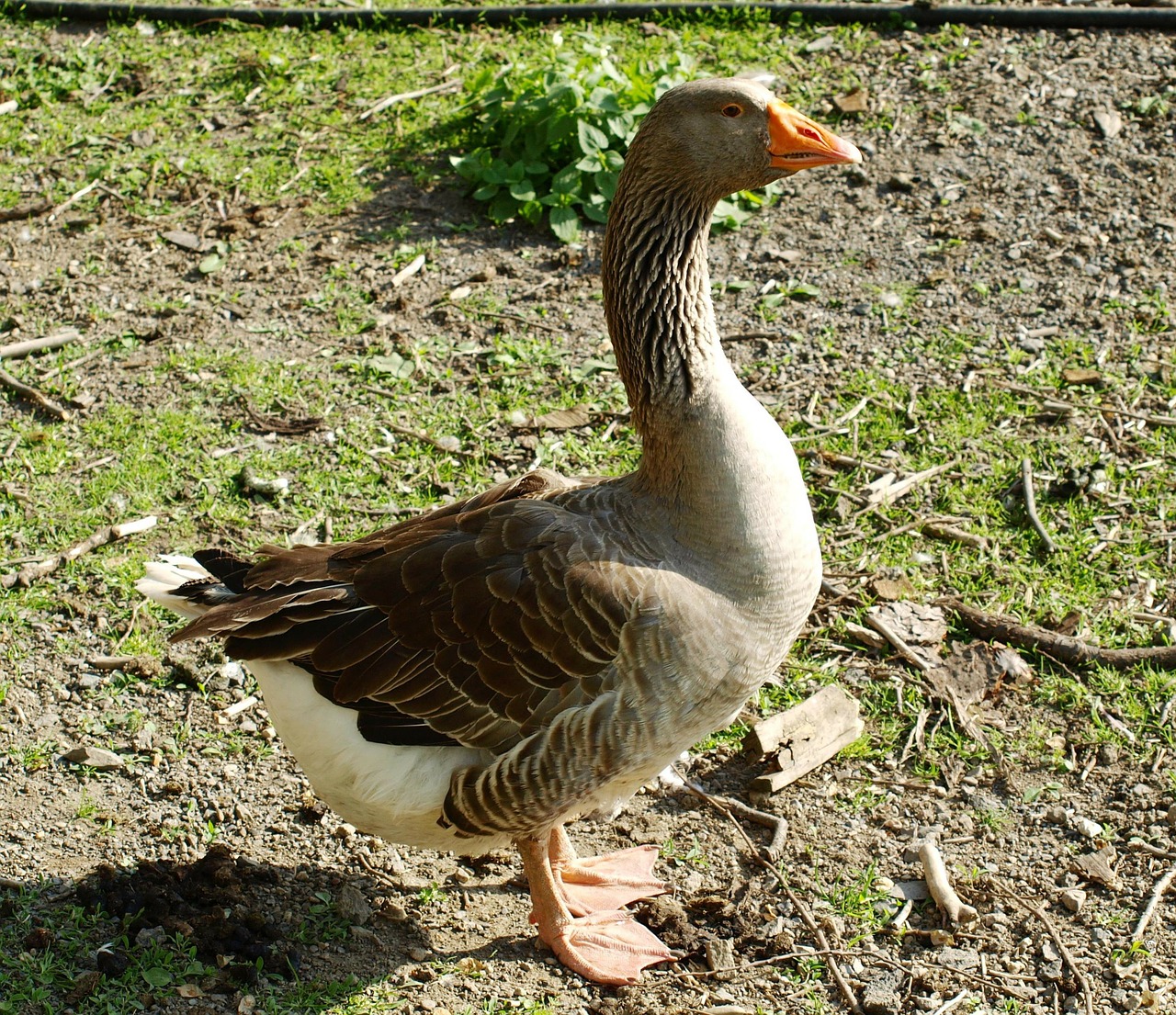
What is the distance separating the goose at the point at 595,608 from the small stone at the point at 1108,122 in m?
4.41

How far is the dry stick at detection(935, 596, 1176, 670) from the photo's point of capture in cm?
457

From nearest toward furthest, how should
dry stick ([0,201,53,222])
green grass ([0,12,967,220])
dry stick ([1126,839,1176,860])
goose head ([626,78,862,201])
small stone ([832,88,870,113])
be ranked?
goose head ([626,78,862,201]), dry stick ([1126,839,1176,860]), dry stick ([0,201,53,222]), green grass ([0,12,967,220]), small stone ([832,88,870,113])

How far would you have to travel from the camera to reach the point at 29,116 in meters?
7.85

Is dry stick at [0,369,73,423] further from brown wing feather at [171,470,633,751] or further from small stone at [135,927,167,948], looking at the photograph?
small stone at [135,927,167,948]

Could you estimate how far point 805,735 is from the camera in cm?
430

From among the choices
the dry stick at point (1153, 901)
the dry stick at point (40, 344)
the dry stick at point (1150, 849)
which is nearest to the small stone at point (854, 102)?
the dry stick at point (40, 344)

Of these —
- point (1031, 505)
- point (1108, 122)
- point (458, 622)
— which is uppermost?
point (1108, 122)

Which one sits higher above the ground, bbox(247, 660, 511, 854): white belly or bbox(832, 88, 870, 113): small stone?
bbox(832, 88, 870, 113): small stone

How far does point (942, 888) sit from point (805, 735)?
701 mm

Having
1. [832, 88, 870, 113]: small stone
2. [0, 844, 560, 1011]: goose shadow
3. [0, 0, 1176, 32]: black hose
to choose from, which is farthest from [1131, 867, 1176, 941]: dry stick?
[0, 0, 1176, 32]: black hose

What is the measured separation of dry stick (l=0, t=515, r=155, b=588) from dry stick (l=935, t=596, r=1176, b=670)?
3413 millimetres

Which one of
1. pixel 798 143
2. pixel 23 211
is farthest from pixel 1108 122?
pixel 23 211

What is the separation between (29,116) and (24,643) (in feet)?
15.2

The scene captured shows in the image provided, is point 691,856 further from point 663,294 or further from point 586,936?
point 663,294
